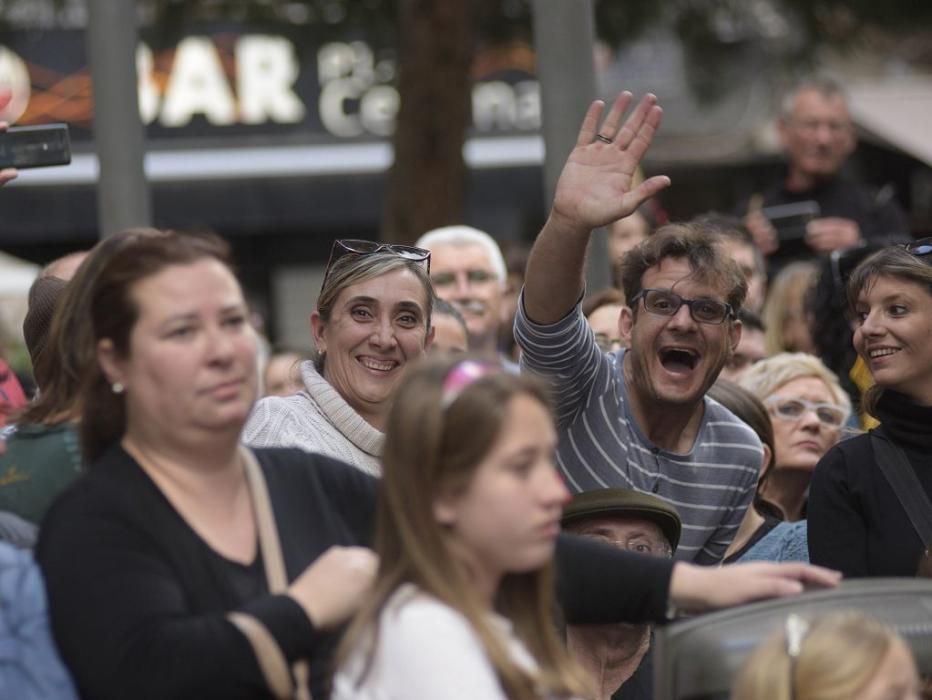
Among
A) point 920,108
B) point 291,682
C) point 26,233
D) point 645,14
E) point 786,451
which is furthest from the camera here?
point 920,108

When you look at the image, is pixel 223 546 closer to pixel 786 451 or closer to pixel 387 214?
pixel 786 451

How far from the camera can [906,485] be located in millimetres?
4414

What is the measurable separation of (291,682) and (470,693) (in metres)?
0.34

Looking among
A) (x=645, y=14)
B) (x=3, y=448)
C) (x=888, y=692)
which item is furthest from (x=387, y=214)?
(x=888, y=692)

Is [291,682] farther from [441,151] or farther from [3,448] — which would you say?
[441,151]

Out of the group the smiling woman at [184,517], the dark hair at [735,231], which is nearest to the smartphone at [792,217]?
the dark hair at [735,231]

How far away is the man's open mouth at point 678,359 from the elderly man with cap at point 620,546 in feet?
1.74

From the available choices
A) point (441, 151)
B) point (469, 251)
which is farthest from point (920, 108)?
point (469, 251)

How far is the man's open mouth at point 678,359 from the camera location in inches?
187

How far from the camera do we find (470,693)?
274 cm

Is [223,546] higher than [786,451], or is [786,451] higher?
[223,546]

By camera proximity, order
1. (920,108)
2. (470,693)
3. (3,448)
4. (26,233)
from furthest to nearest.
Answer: (920,108)
(26,233)
(3,448)
(470,693)

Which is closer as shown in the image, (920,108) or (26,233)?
(26,233)

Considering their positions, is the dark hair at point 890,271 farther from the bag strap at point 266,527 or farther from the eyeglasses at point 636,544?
the bag strap at point 266,527
